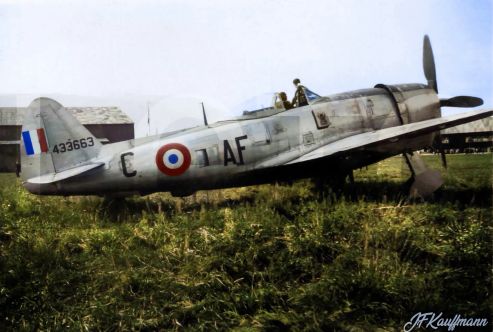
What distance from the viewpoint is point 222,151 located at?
5617 millimetres

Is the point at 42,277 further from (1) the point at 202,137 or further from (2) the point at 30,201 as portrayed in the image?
(2) the point at 30,201

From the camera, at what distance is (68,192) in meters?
5.41

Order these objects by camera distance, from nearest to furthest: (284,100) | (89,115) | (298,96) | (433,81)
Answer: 1. (298,96)
2. (284,100)
3. (433,81)
4. (89,115)

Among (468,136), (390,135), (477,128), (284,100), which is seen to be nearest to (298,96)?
(284,100)

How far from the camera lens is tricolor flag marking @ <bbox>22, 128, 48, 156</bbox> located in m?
5.62

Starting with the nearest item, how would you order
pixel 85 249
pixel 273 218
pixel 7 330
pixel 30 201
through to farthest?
pixel 7 330 → pixel 85 249 → pixel 273 218 → pixel 30 201

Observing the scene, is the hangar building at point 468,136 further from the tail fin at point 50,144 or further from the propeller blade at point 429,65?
the tail fin at point 50,144

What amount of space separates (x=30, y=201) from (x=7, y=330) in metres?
4.12

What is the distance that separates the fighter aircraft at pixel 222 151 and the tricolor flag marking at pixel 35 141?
0.05ft

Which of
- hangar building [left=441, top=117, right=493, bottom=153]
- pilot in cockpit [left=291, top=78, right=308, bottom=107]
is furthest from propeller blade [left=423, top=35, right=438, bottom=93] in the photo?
hangar building [left=441, top=117, right=493, bottom=153]

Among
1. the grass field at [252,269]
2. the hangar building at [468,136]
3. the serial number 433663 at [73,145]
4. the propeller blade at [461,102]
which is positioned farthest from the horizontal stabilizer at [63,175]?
the hangar building at [468,136]

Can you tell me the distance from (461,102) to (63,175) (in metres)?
7.95

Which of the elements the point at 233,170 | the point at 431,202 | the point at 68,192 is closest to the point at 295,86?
the point at 233,170

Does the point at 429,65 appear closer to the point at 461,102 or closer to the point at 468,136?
the point at 461,102
